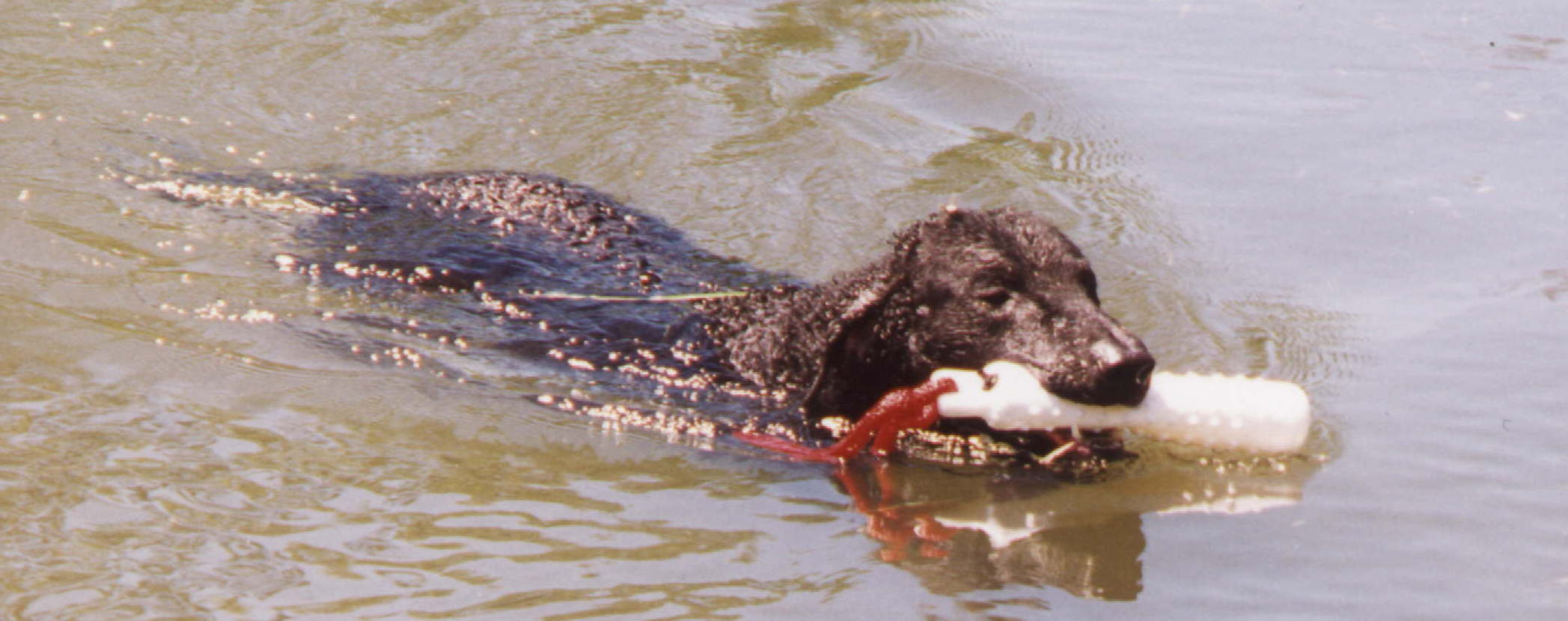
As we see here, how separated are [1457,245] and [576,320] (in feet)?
14.2

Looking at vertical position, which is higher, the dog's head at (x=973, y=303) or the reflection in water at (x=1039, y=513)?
the dog's head at (x=973, y=303)

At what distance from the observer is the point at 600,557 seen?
4.60 meters

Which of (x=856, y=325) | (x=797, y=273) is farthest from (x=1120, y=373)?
(x=797, y=273)

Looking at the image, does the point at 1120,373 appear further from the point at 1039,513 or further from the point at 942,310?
the point at 942,310

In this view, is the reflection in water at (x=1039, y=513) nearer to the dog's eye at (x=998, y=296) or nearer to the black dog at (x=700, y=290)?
the black dog at (x=700, y=290)

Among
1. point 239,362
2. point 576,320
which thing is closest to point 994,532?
point 576,320

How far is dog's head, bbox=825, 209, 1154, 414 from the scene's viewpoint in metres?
5.61

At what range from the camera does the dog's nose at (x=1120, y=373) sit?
203 inches

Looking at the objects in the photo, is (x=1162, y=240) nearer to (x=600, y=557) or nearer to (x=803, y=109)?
(x=803, y=109)

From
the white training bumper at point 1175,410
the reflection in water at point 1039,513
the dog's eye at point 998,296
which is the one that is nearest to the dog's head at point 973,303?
the dog's eye at point 998,296

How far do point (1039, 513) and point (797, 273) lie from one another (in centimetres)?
324

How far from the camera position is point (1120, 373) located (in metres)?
5.15

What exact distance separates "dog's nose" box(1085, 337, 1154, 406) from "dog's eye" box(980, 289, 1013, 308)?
604mm

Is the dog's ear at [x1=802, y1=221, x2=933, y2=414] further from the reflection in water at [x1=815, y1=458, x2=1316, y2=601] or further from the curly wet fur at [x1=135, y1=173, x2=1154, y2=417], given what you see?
the reflection in water at [x1=815, y1=458, x2=1316, y2=601]
